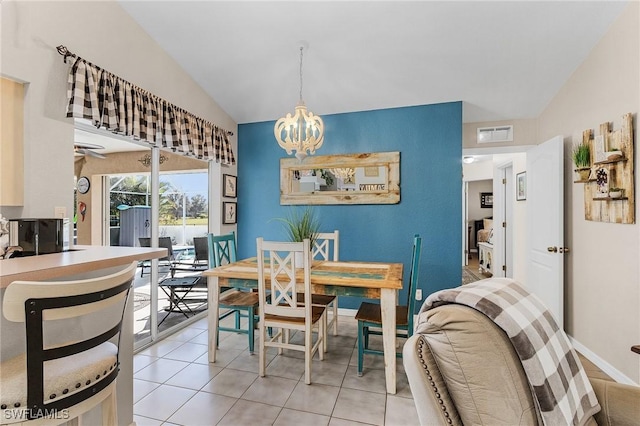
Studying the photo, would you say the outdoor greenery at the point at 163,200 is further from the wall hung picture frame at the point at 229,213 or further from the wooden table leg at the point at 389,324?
the wooden table leg at the point at 389,324

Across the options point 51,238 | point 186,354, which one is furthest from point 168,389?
point 51,238

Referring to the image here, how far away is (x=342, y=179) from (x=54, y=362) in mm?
3254

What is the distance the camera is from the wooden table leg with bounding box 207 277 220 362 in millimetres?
2639

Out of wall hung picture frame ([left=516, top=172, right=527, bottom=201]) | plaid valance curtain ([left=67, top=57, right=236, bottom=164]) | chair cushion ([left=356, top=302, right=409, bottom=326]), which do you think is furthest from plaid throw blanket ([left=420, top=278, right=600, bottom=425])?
wall hung picture frame ([left=516, top=172, right=527, bottom=201])

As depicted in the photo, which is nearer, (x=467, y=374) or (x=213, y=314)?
(x=467, y=374)

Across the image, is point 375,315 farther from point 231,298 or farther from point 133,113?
point 133,113

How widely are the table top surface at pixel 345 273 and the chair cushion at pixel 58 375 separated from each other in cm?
139

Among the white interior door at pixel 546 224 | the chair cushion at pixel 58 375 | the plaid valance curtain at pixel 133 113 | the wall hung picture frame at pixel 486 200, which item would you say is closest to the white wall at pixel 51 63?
the plaid valance curtain at pixel 133 113

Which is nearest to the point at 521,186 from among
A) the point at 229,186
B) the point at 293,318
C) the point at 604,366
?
the point at 604,366

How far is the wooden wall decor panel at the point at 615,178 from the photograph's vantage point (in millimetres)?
2270

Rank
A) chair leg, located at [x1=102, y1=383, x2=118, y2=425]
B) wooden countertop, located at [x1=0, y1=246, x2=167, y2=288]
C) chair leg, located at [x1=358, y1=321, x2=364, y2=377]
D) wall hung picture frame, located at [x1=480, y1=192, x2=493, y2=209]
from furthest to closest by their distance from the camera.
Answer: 1. wall hung picture frame, located at [x1=480, y1=192, x2=493, y2=209]
2. chair leg, located at [x1=358, y1=321, x2=364, y2=377]
3. chair leg, located at [x1=102, y1=383, x2=118, y2=425]
4. wooden countertop, located at [x1=0, y1=246, x2=167, y2=288]

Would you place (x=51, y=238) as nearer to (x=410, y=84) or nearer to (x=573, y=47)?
(x=410, y=84)

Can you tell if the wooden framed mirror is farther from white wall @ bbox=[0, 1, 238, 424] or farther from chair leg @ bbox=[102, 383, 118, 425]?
chair leg @ bbox=[102, 383, 118, 425]

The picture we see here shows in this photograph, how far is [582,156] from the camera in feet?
9.03
